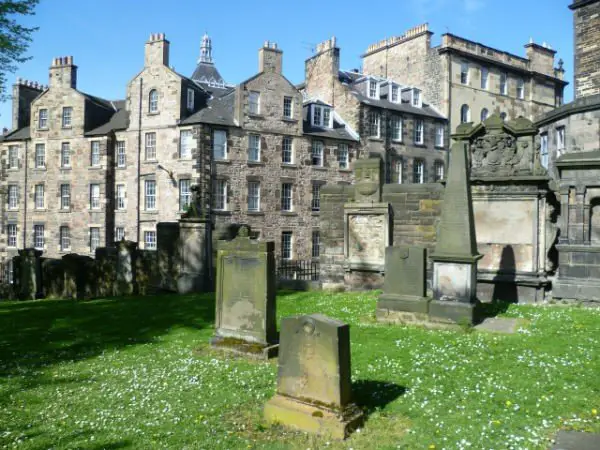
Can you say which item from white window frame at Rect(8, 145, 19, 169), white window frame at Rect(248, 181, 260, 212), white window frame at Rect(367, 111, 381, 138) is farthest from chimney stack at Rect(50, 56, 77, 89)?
white window frame at Rect(367, 111, 381, 138)

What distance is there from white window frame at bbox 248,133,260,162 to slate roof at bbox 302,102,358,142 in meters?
3.78

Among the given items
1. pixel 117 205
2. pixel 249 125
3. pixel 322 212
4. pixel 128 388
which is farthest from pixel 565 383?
pixel 117 205

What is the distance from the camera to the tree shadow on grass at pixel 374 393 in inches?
232

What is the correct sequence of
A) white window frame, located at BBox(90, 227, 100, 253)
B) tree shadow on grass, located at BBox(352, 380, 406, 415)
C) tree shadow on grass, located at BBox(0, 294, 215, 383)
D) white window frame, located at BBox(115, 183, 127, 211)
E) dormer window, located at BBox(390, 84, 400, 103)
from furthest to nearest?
dormer window, located at BBox(390, 84, 400, 103)
white window frame, located at BBox(90, 227, 100, 253)
white window frame, located at BBox(115, 183, 127, 211)
tree shadow on grass, located at BBox(0, 294, 215, 383)
tree shadow on grass, located at BBox(352, 380, 406, 415)

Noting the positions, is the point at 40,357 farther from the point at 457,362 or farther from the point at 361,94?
the point at 361,94

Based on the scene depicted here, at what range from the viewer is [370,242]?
15.1 m

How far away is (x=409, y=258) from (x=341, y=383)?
18.0 ft

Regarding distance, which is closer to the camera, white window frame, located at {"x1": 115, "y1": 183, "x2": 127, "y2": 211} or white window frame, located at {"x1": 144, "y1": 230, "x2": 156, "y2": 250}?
white window frame, located at {"x1": 144, "y1": 230, "x2": 156, "y2": 250}

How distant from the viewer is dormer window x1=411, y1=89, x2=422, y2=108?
41.9 m

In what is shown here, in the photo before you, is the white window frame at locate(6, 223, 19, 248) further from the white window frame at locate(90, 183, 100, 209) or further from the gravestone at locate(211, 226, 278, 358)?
the gravestone at locate(211, 226, 278, 358)

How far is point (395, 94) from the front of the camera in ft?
136

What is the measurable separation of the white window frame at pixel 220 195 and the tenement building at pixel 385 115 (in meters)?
8.83

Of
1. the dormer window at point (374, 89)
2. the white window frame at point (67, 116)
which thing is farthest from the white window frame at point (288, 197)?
the white window frame at point (67, 116)

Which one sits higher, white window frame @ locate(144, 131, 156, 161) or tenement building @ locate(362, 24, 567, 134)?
tenement building @ locate(362, 24, 567, 134)
